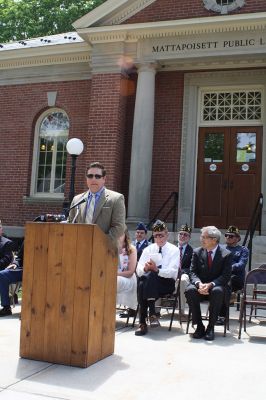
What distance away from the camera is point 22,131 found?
47.5ft

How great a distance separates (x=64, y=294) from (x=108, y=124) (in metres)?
8.41

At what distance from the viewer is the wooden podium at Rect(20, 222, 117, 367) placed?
4223 millimetres

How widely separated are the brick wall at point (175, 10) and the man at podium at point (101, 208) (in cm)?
837

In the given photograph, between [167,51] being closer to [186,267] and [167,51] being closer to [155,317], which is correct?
[186,267]

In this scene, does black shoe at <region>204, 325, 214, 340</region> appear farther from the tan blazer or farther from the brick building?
the brick building

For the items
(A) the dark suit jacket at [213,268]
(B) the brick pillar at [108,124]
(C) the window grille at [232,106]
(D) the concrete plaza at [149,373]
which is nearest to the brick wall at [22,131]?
(B) the brick pillar at [108,124]

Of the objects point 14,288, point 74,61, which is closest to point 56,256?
point 14,288

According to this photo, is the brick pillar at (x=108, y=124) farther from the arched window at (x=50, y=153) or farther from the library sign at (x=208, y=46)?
the arched window at (x=50, y=153)

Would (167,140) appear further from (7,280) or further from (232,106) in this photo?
(7,280)

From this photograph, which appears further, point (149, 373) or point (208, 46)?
point (208, 46)

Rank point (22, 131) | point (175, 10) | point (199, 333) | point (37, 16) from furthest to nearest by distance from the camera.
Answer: point (37, 16) < point (22, 131) < point (175, 10) < point (199, 333)

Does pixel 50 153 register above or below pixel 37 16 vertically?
below

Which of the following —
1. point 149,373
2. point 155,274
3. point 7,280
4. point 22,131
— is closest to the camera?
point 149,373

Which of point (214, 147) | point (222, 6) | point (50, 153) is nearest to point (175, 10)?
point (222, 6)
